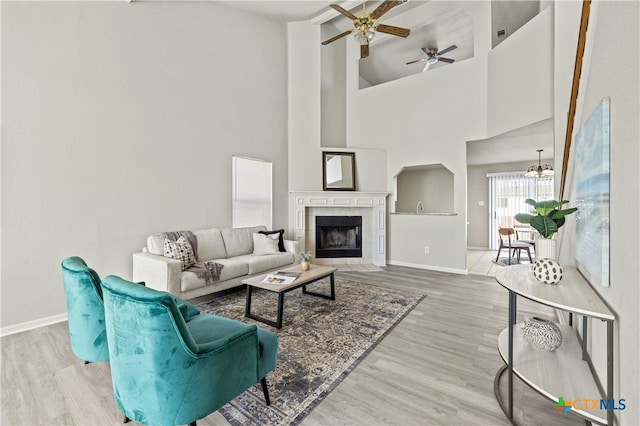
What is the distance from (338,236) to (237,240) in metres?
2.27

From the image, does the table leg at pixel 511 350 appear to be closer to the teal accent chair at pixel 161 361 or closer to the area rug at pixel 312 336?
the area rug at pixel 312 336

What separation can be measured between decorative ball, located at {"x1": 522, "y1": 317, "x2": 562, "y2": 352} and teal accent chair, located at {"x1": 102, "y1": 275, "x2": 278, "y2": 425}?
1714mm

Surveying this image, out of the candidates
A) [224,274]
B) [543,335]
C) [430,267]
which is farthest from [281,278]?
[430,267]

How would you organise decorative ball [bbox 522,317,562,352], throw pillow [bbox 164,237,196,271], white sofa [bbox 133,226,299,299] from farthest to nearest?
1. throw pillow [bbox 164,237,196,271]
2. white sofa [bbox 133,226,299,299]
3. decorative ball [bbox 522,317,562,352]

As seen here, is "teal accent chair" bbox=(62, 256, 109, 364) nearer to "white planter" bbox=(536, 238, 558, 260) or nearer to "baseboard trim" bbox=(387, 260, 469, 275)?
"white planter" bbox=(536, 238, 558, 260)

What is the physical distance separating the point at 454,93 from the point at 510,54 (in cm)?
97

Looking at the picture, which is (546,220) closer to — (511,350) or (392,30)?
(511,350)

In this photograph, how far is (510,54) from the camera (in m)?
4.05

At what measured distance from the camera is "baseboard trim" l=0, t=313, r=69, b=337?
2553mm

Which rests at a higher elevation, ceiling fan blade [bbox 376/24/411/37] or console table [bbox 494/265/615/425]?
ceiling fan blade [bbox 376/24/411/37]

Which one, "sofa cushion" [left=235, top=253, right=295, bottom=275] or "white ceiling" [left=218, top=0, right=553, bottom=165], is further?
"white ceiling" [left=218, top=0, right=553, bottom=165]

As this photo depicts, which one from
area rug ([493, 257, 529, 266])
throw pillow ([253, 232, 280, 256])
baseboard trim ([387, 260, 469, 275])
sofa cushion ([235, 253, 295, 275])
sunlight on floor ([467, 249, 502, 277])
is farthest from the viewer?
area rug ([493, 257, 529, 266])

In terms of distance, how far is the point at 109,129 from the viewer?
319 centimetres

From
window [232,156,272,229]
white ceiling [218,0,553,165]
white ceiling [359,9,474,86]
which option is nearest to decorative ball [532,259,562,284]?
white ceiling [218,0,553,165]
